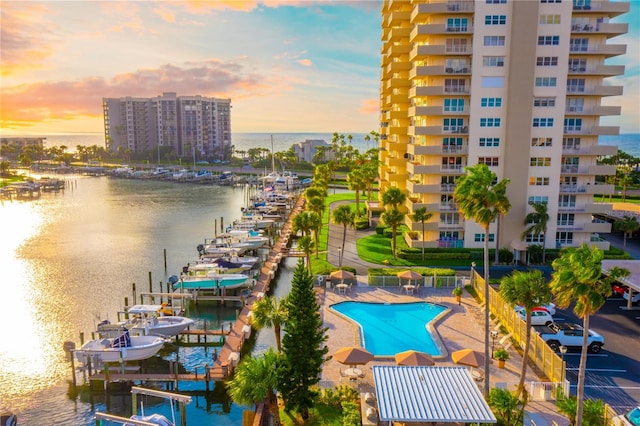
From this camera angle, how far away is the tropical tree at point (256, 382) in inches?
1008

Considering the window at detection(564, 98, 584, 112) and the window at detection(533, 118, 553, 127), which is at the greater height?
the window at detection(564, 98, 584, 112)

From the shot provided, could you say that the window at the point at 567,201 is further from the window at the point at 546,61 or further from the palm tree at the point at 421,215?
the palm tree at the point at 421,215

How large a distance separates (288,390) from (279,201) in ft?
268

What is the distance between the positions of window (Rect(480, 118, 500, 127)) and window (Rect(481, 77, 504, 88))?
403 centimetres

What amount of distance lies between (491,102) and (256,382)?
Answer: 48.2 meters

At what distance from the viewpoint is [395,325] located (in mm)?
42031

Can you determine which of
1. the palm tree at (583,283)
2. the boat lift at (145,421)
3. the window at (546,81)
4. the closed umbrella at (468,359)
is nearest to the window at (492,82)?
the window at (546,81)

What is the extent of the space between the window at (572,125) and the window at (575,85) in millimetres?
3536

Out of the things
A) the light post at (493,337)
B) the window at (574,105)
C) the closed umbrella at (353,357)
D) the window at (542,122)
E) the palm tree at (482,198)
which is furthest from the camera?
the window at (574,105)

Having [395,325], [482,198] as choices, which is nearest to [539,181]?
[395,325]

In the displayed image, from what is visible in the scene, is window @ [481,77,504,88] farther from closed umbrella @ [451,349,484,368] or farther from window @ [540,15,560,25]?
closed umbrella @ [451,349,484,368]

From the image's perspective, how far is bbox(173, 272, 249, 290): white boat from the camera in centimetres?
5219

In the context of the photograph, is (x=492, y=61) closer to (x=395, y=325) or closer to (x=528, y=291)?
(x=395, y=325)

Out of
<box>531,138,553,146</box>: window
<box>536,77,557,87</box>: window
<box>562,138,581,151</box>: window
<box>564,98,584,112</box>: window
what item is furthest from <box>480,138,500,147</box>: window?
<box>564,98,584,112</box>: window
